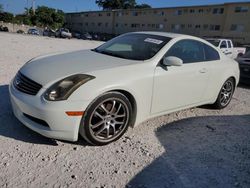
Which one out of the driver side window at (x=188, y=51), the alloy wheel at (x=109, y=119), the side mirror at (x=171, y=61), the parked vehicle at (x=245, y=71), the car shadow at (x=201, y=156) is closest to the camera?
the car shadow at (x=201, y=156)

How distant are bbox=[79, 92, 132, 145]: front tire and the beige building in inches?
1634

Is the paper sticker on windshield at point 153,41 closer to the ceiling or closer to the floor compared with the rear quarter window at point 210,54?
closer to the ceiling

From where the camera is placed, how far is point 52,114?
9.75 feet

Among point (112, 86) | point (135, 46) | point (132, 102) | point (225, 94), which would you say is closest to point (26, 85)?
point (112, 86)

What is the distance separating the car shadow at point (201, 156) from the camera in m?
2.88

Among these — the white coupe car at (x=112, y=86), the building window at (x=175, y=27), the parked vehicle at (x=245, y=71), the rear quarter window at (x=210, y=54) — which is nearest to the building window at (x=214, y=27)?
the building window at (x=175, y=27)

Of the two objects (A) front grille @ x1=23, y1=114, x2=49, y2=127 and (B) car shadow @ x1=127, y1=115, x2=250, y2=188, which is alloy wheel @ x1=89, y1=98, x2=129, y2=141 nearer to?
(A) front grille @ x1=23, y1=114, x2=49, y2=127

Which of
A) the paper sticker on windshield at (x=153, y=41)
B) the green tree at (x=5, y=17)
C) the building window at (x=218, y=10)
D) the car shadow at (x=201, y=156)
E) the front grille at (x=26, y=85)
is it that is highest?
the building window at (x=218, y=10)

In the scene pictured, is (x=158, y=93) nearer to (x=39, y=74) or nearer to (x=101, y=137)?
(x=101, y=137)

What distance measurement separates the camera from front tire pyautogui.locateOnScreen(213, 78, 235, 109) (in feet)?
17.2

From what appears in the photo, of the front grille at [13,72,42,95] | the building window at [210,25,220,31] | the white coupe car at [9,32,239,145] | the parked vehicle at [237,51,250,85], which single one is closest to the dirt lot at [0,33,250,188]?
the white coupe car at [9,32,239,145]

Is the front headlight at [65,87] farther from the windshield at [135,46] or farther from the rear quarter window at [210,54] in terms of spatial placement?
the rear quarter window at [210,54]

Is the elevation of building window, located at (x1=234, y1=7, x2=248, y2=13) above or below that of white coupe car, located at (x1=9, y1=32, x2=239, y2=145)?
above

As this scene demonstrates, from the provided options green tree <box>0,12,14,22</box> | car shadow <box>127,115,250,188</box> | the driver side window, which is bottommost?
car shadow <box>127,115,250,188</box>
